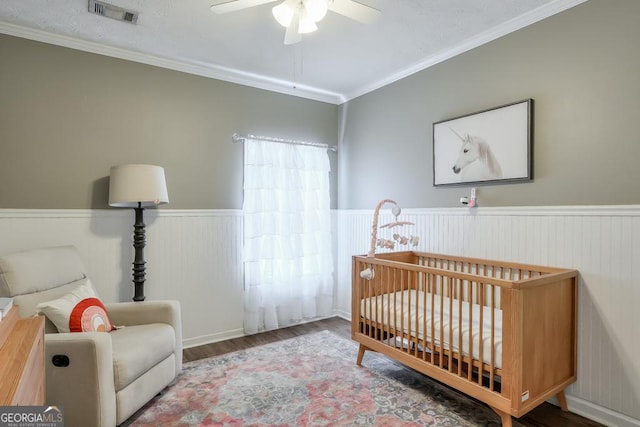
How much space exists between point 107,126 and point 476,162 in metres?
2.82

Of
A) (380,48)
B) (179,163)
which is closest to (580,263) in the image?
(380,48)

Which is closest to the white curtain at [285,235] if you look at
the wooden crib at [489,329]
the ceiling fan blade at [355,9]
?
the wooden crib at [489,329]

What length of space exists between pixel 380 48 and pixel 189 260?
2367 millimetres

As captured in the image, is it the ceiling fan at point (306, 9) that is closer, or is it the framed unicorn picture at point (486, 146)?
the ceiling fan at point (306, 9)

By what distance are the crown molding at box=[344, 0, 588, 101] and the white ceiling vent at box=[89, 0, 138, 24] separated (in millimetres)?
2133

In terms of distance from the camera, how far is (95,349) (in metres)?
1.71

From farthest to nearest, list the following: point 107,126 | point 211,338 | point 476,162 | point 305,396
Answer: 1. point 211,338
2. point 107,126
3. point 476,162
4. point 305,396

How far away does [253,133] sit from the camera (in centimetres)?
341

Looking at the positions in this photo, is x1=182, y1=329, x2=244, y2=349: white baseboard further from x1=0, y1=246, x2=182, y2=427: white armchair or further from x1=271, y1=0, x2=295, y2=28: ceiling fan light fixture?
x1=271, y1=0, x2=295, y2=28: ceiling fan light fixture

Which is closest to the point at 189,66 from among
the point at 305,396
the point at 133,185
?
the point at 133,185

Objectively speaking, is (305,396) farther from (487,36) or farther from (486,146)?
(487,36)

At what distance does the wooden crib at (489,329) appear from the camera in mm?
1744

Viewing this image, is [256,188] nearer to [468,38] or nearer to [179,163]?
[179,163]

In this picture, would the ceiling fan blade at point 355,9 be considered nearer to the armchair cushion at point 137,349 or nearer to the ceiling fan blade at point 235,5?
the ceiling fan blade at point 235,5
